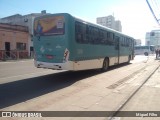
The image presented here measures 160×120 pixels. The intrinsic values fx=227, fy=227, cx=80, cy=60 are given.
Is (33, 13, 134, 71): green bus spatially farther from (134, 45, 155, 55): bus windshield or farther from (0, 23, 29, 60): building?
(134, 45, 155, 55): bus windshield

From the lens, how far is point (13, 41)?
127 feet

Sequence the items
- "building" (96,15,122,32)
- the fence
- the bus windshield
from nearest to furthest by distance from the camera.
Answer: the fence → the bus windshield → "building" (96,15,122,32)

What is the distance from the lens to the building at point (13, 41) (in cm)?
3597

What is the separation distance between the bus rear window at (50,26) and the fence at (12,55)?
22141mm

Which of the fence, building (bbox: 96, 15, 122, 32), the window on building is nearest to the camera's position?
the fence

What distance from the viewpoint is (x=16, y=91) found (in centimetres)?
883

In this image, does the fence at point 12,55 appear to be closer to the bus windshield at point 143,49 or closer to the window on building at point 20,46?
the window on building at point 20,46

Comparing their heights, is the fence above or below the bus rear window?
below

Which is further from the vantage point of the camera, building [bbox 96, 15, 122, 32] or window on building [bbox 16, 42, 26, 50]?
building [bbox 96, 15, 122, 32]

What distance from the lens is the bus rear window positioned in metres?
11.0

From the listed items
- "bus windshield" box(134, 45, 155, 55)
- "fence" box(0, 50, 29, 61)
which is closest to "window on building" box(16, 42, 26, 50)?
"fence" box(0, 50, 29, 61)

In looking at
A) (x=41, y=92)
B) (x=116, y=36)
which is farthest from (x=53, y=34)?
(x=116, y=36)

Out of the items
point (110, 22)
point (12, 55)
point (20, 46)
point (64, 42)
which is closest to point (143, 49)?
point (110, 22)

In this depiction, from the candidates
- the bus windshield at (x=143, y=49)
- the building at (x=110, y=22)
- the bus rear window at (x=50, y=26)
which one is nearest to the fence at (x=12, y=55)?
the bus rear window at (x=50, y=26)
